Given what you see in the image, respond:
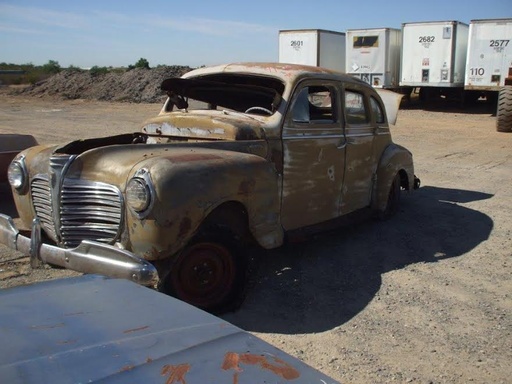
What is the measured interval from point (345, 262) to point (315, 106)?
1555mm

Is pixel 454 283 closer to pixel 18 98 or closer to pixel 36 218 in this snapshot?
pixel 36 218

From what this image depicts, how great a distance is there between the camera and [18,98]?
32.9 metres

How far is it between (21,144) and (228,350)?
21.3 feet

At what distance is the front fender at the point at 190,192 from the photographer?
3641mm

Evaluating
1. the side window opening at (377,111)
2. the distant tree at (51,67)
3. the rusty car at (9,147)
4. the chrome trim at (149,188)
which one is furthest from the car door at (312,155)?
the distant tree at (51,67)

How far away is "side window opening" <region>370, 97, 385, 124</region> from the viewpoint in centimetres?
638

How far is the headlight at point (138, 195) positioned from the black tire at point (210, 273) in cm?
45

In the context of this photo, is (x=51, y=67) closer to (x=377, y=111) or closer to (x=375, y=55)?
(x=375, y=55)

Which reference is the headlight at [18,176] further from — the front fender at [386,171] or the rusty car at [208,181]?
the front fender at [386,171]

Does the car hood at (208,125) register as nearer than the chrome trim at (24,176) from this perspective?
No

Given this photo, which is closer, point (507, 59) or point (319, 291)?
point (319, 291)

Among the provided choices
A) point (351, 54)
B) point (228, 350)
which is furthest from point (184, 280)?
point (351, 54)

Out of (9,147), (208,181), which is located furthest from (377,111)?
(9,147)

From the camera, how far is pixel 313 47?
23.2m
